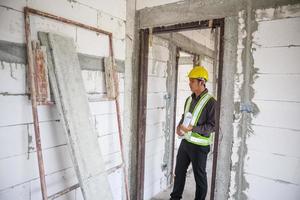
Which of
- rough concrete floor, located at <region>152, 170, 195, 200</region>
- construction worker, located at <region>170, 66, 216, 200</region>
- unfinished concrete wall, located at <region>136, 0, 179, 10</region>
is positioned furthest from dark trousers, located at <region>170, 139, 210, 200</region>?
unfinished concrete wall, located at <region>136, 0, 179, 10</region>

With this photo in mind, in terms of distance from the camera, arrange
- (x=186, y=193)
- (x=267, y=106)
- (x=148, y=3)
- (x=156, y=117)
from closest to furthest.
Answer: (x=267, y=106), (x=148, y=3), (x=156, y=117), (x=186, y=193)

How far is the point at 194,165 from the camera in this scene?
9.30ft

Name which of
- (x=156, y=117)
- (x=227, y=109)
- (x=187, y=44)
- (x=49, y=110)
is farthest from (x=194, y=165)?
(x=187, y=44)

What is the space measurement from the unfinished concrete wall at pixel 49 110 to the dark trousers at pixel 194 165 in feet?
2.69

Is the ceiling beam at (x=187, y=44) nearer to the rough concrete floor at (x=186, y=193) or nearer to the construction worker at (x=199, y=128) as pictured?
the construction worker at (x=199, y=128)

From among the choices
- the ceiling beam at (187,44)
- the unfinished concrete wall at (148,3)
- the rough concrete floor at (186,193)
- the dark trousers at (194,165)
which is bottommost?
the rough concrete floor at (186,193)

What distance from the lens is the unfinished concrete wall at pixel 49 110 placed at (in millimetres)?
1594

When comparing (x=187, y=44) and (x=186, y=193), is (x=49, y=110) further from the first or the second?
(x=187, y=44)

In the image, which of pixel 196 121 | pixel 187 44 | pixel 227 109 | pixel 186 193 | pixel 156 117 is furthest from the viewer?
pixel 187 44

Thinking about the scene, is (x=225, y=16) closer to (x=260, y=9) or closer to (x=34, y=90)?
(x=260, y=9)

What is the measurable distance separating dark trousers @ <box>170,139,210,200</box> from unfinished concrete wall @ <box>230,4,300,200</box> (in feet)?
2.04

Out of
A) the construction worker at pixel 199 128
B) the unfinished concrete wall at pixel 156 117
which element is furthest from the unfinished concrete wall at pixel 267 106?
the unfinished concrete wall at pixel 156 117

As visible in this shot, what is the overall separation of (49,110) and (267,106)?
1.74 metres

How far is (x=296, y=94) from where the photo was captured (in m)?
1.86
